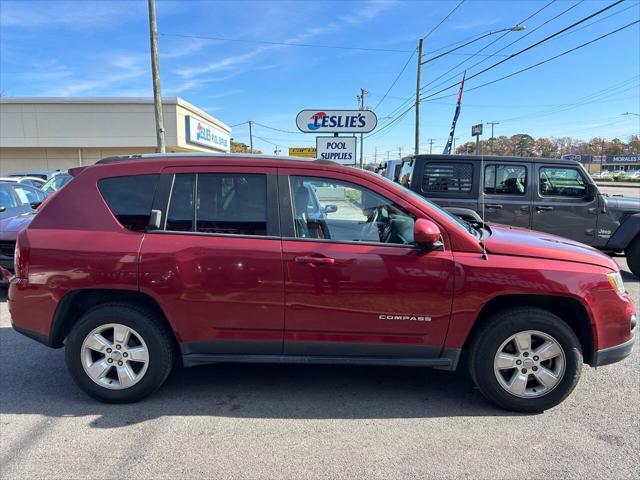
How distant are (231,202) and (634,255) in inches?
281

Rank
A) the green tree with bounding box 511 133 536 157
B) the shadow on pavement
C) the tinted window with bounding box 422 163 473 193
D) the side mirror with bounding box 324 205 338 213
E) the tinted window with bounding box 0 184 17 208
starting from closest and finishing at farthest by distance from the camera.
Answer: the shadow on pavement
the side mirror with bounding box 324 205 338 213
the tinted window with bounding box 422 163 473 193
the tinted window with bounding box 0 184 17 208
the green tree with bounding box 511 133 536 157

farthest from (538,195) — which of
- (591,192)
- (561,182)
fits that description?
(591,192)

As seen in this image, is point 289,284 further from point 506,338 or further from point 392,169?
point 392,169

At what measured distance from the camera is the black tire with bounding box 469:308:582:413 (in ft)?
10.1

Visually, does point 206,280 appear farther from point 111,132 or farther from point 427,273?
point 111,132

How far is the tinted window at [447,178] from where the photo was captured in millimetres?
7078

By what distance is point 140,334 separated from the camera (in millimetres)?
3197

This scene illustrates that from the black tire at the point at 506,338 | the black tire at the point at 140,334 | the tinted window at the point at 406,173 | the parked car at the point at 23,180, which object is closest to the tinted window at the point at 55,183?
the parked car at the point at 23,180

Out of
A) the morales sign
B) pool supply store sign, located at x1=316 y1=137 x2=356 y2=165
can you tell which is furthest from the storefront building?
pool supply store sign, located at x1=316 y1=137 x2=356 y2=165

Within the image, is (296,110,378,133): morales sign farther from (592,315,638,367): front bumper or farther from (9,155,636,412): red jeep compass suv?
(592,315,638,367): front bumper

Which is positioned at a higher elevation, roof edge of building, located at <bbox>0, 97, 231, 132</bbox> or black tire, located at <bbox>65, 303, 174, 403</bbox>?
roof edge of building, located at <bbox>0, 97, 231, 132</bbox>

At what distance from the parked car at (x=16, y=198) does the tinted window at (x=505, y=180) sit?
26.4 feet

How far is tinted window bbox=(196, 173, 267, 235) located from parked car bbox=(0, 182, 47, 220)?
564cm

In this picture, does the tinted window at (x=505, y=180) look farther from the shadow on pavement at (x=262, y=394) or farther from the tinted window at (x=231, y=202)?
the tinted window at (x=231, y=202)
